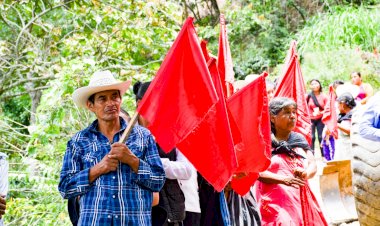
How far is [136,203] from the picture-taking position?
16.3 feet

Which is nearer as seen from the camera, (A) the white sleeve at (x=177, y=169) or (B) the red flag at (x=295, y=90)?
(A) the white sleeve at (x=177, y=169)

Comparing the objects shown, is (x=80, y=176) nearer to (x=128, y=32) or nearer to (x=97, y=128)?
(x=97, y=128)

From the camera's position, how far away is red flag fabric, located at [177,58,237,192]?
523 centimetres

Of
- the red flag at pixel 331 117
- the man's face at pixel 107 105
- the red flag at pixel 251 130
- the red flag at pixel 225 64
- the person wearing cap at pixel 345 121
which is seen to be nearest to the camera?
the man's face at pixel 107 105

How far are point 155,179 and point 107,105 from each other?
1.92 feet

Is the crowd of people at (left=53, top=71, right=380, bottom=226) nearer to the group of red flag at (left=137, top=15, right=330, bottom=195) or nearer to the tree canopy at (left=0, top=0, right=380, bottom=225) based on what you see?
the group of red flag at (left=137, top=15, right=330, bottom=195)

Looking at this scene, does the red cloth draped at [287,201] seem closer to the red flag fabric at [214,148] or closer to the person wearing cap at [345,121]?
the red flag fabric at [214,148]

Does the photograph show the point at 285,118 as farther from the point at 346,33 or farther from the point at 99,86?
the point at 346,33

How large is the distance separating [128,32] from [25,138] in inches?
90.8

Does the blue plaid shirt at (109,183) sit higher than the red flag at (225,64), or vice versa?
the red flag at (225,64)

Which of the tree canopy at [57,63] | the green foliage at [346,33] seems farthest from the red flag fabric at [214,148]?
the green foliage at [346,33]

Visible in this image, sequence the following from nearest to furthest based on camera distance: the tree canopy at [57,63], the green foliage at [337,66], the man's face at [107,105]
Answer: the man's face at [107,105] → the tree canopy at [57,63] → the green foliage at [337,66]

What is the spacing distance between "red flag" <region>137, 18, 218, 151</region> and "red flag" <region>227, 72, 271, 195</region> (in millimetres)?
1003

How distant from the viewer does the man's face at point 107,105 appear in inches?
202
